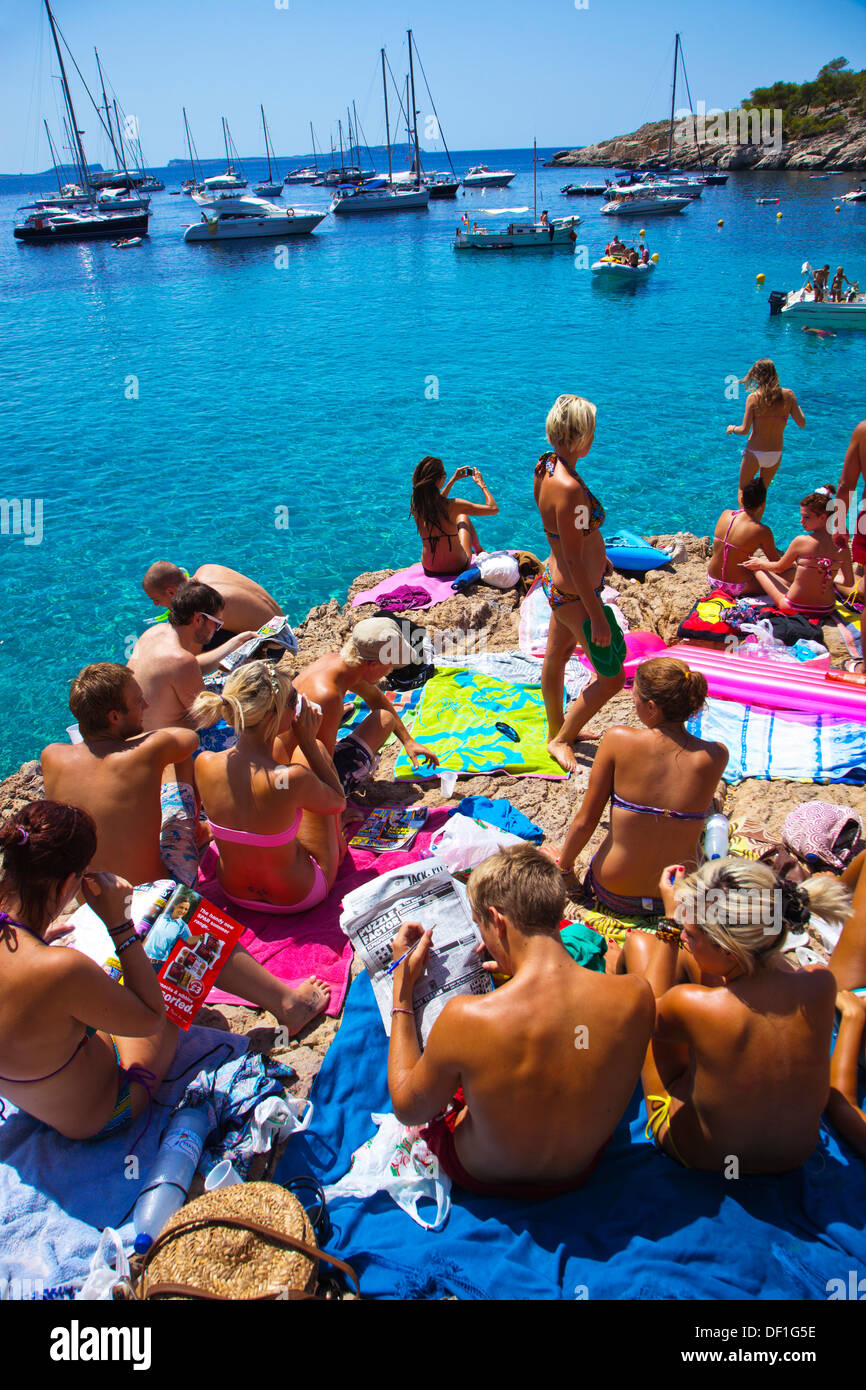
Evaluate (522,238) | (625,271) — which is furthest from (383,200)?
(625,271)

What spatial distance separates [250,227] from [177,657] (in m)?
56.3

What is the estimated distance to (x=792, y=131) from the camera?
70.1 metres

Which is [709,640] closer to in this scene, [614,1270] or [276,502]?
[614,1270]

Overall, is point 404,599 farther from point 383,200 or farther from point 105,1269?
point 383,200

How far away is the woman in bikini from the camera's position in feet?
14.2

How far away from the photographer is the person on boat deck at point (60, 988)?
2.48 metres

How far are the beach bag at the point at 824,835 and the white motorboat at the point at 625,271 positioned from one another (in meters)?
30.9

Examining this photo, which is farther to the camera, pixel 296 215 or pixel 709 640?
pixel 296 215

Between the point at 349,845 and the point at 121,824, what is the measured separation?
4.58 feet

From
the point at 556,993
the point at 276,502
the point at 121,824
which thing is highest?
the point at 556,993

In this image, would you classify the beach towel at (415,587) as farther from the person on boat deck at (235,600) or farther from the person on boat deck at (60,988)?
the person on boat deck at (60,988)

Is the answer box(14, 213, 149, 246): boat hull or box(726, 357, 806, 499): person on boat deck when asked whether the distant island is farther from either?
box(726, 357, 806, 499): person on boat deck

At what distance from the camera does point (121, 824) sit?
12.2 ft

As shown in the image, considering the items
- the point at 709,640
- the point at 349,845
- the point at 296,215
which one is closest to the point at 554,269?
the point at 296,215
